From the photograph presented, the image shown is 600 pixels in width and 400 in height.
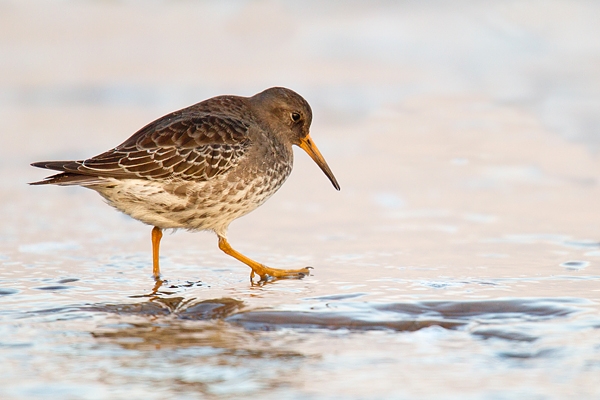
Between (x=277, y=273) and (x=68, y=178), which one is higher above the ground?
(x=68, y=178)

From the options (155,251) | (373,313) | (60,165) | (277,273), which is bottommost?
(373,313)

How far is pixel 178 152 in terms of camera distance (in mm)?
7320

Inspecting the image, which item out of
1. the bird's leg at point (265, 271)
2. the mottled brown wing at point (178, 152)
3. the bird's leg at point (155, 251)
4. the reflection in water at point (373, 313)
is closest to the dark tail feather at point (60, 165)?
the mottled brown wing at point (178, 152)

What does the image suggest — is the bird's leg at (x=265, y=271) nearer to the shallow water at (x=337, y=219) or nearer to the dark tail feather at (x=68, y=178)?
the shallow water at (x=337, y=219)

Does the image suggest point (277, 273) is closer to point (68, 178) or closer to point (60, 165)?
point (68, 178)

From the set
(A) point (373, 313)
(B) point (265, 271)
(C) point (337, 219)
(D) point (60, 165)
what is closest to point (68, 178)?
(D) point (60, 165)

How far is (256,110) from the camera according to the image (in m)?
8.19

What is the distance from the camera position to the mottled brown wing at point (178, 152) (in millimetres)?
7141

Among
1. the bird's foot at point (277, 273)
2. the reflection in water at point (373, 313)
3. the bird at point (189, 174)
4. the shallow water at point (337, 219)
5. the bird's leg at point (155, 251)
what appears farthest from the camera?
the bird at point (189, 174)

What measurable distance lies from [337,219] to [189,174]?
1904 mm

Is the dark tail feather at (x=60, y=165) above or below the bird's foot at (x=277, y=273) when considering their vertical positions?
above

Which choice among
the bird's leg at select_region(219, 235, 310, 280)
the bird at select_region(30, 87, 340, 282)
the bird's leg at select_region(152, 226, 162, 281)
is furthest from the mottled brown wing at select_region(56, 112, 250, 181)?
the bird's leg at select_region(219, 235, 310, 280)

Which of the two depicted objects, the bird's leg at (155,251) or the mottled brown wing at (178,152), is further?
the mottled brown wing at (178,152)

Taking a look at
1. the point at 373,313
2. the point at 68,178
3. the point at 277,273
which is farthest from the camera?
the point at 68,178
